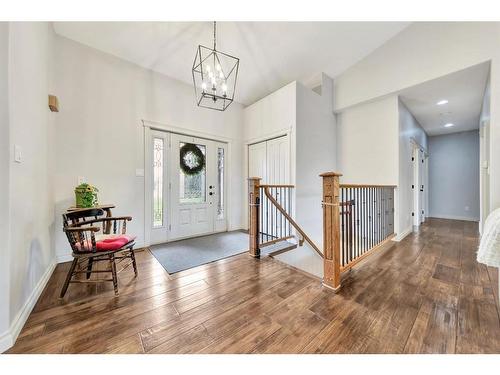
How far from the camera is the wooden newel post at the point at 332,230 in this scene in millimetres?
1922

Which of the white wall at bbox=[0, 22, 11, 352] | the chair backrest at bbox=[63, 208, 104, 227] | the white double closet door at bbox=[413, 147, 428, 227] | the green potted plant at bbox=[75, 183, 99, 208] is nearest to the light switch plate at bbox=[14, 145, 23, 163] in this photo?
the white wall at bbox=[0, 22, 11, 352]

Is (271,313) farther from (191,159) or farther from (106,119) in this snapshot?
(106,119)

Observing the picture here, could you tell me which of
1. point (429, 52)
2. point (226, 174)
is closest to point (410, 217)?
point (429, 52)

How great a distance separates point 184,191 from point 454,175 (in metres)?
7.28

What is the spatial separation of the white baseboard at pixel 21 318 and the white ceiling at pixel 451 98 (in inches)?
204

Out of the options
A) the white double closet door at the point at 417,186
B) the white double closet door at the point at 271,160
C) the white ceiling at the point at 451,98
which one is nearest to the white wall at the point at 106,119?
the white double closet door at the point at 271,160

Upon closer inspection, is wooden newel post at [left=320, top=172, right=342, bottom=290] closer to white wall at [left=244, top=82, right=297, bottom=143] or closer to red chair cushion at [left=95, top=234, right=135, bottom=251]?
white wall at [left=244, top=82, right=297, bottom=143]

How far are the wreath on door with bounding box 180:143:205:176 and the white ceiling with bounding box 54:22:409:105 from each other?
4.03 ft

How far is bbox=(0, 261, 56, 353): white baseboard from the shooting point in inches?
47.4

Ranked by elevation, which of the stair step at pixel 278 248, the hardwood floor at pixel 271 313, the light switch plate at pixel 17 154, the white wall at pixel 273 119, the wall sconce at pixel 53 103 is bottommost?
the stair step at pixel 278 248

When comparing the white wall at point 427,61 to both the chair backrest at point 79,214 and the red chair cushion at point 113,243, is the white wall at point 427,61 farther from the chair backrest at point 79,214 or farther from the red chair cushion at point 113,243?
the chair backrest at point 79,214

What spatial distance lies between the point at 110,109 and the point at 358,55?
4.30 meters

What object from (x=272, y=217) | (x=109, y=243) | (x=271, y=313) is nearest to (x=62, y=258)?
(x=109, y=243)

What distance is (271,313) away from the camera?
1564mm
